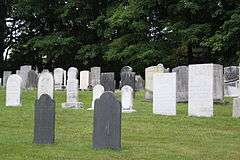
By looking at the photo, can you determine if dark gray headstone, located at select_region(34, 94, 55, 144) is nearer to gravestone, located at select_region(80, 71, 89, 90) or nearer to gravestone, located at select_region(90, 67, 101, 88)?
gravestone, located at select_region(90, 67, 101, 88)

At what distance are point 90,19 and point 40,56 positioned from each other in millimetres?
4667

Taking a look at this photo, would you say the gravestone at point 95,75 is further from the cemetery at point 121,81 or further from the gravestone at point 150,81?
the gravestone at point 150,81

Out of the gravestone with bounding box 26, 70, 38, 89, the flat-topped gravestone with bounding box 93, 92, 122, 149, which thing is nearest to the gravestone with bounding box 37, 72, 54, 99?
the flat-topped gravestone with bounding box 93, 92, 122, 149

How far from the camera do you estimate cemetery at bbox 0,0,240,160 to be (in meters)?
11.0

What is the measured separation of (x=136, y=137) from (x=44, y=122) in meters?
2.16

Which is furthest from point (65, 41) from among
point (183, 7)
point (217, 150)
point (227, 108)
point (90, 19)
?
point (217, 150)

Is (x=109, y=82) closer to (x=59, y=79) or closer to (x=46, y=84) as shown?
(x=59, y=79)

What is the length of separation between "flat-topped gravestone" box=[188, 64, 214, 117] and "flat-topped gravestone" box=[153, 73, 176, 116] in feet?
1.72

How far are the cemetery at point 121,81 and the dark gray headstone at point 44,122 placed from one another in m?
0.02

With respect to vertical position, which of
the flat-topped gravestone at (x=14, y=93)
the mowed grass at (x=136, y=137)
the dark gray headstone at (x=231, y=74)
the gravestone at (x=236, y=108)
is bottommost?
the mowed grass at (x=136, y=137)

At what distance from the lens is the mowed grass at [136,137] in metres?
10.2

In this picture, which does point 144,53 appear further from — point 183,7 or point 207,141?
point 207,141

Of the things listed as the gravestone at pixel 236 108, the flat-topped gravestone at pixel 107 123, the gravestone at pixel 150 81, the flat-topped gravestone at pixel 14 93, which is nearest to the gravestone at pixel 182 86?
the gravestone at pixel 150 81

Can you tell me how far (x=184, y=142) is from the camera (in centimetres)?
1176
